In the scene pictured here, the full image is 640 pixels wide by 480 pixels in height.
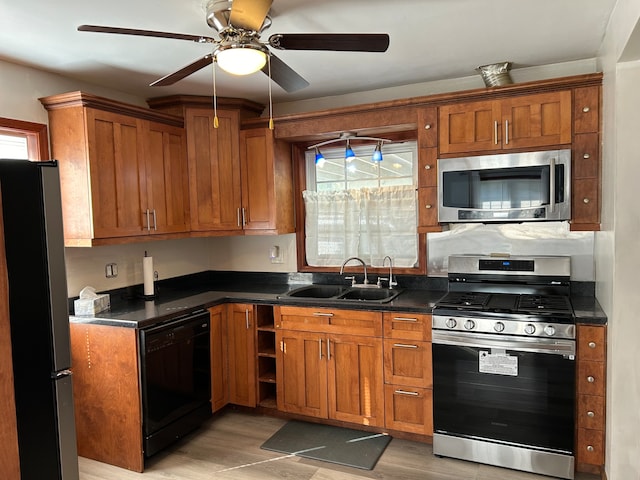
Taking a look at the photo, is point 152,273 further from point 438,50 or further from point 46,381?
point 438,50

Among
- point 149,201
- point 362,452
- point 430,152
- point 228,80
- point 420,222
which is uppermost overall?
point 228,80

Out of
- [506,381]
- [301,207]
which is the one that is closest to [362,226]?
[301,207]

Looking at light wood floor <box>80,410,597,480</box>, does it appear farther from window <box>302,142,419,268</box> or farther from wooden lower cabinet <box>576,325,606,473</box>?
window <box>302,142,419,268</box>

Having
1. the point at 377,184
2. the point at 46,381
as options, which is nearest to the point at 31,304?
the point at 46,381

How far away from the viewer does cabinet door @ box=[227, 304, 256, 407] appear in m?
3.51

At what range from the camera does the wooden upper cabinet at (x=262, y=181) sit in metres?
3.69

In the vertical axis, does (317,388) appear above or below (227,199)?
below

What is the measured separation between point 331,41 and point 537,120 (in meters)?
1.62

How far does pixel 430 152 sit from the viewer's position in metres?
3.20

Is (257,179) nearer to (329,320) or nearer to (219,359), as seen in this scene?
(329,320)

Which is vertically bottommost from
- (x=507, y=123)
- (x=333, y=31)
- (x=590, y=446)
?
(x=590, y=446)

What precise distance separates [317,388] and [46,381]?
187 centimetres

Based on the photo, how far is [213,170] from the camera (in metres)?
3.73

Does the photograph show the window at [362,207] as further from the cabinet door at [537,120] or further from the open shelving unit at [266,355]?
the cabinet door at [537,120]
